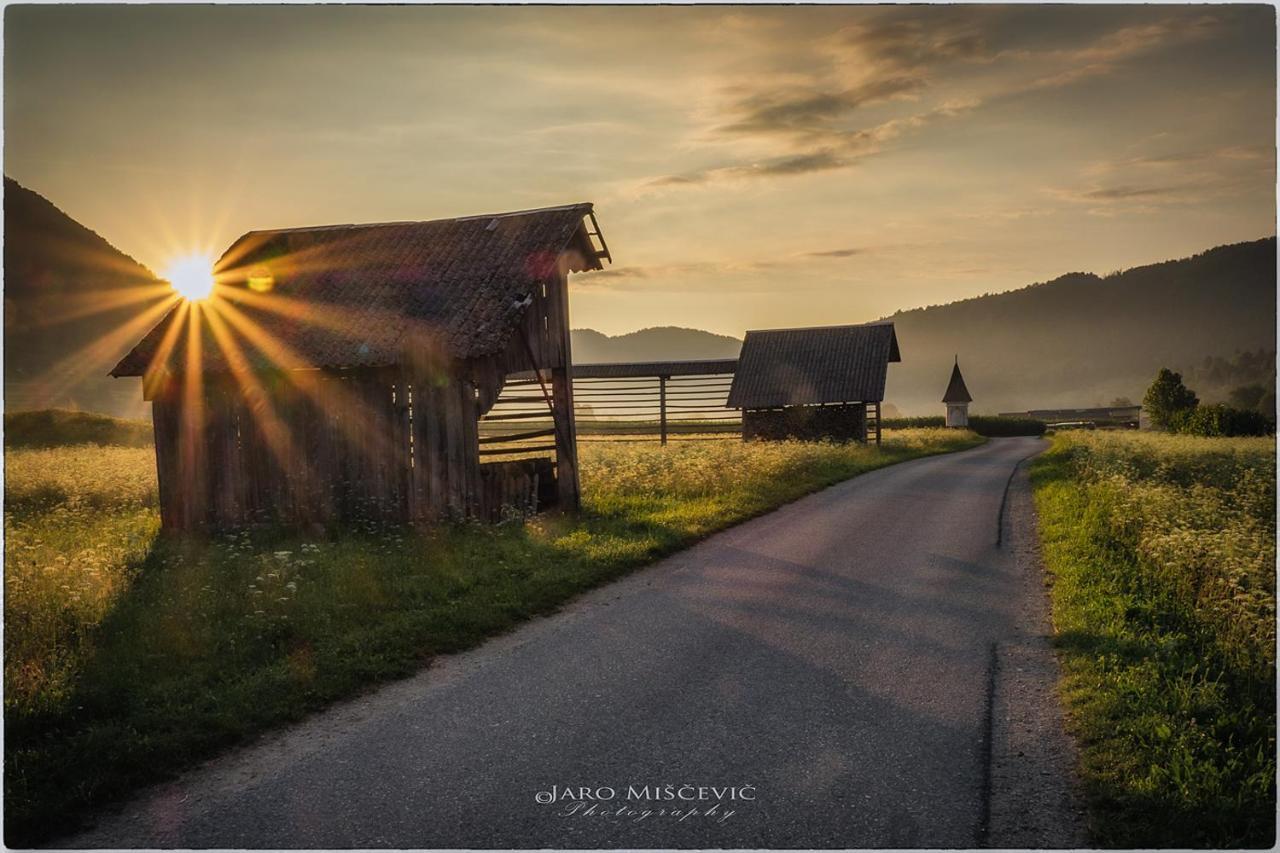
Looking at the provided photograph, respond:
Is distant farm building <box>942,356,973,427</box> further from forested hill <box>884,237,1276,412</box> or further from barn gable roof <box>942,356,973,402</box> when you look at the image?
forested hill <box>884,237,1276,412</box>

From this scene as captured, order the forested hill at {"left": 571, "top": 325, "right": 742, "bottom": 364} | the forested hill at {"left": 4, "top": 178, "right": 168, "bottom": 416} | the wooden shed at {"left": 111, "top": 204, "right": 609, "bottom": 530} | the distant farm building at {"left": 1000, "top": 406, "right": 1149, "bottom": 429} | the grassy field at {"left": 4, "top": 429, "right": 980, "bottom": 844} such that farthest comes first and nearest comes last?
the distant farm building at {"left": 1000, "top": 406, "right": 1149, "bottom": 429}
the forested hill at {"left": 571, "top": 325, "right": 742, "bottom": 364}
the wooden shed at {"left": 111, "top": 204, "right": 609, "bottom": 530}
the forested hill at {"left": 4, "top": 178, "right": 168, "bottom": 416}
the grassy field at {"left": 4, "top": 429, "right": 980, "bottom": 844}

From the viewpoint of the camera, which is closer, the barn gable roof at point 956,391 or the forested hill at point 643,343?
the forested hill at point 643,343

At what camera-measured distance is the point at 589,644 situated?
779cm

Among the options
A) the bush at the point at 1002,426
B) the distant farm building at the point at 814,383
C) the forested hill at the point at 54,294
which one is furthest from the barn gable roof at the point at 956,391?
the forested hill at the point at 54,294

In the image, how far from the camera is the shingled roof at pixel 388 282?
1488 centimetres

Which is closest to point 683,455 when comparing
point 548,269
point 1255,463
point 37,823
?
point 548,269

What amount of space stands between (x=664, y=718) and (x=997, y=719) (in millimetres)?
2322

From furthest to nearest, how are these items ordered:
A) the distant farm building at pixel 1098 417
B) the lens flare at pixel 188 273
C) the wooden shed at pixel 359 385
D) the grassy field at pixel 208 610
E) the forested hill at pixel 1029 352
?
the forested hill at pixel 1029 352
the distant farm building at pixel 1098 417
the wooden shed at pixel 359 385
the lens flare at pixel 188 273
the grassy field at pixel 208 610

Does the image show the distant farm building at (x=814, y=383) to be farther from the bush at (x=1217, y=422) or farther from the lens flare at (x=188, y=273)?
the lens flare at (x=188, y=273)

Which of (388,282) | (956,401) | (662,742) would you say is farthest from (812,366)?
(662,742)

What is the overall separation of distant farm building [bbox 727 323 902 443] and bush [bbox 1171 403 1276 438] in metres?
11.5

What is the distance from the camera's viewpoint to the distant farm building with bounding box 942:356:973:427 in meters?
64.9

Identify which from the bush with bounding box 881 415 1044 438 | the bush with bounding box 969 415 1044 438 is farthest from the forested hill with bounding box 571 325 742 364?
the bush with bounding box 969 415 1044 438

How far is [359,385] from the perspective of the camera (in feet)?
49.1
